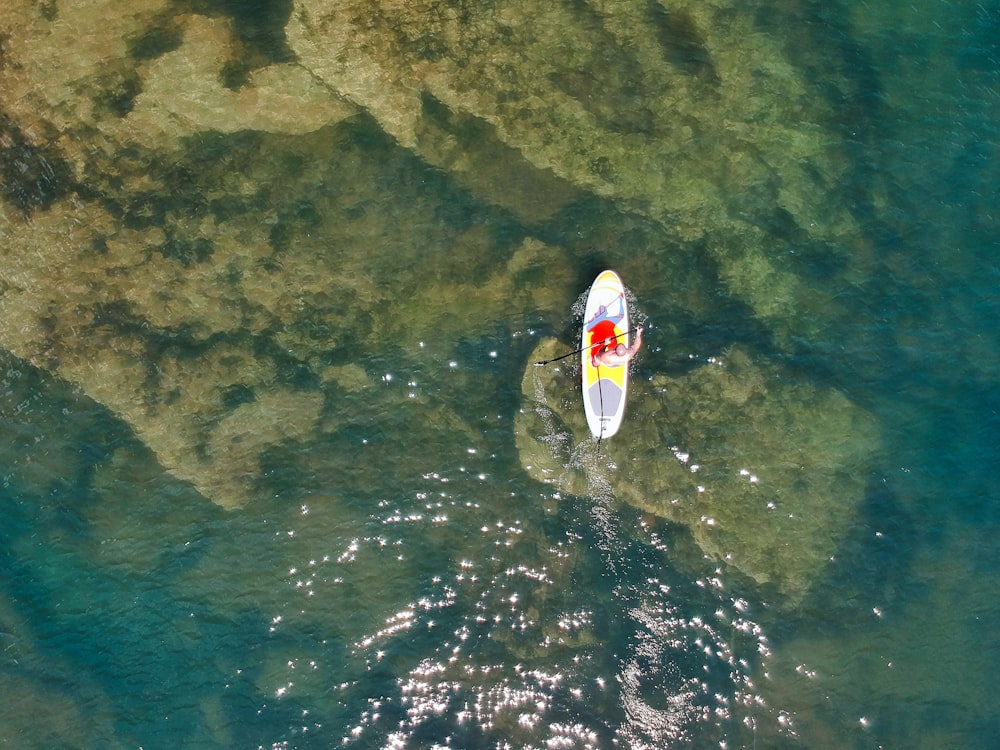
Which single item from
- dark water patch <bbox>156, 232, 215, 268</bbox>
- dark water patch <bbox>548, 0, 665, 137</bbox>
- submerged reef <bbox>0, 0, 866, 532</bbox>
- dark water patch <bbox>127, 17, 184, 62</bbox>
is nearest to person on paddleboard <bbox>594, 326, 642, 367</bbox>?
submerged reef <bbox>0, 0, 866, 532</bbox>

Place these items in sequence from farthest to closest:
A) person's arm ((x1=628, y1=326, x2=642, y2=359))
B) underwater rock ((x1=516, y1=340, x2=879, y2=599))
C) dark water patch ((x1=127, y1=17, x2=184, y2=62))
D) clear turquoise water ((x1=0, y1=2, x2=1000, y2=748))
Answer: dark water patch ((x1=127, y1=17, x2=184, y2=62)) < person's arm ((x1=628, y1=326, x2=642, y2=359)) < underwater rock ((x1=516, y1=340, x2=879, y2=599)) < clear turquoise water ((x1=0, y1=2, x2=1000, y2=748))

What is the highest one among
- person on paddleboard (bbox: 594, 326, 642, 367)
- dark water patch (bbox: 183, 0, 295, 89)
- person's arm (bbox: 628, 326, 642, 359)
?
dark water patch (bbox: 183, 0, 295, 89)

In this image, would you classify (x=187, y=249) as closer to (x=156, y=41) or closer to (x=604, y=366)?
(x=156, y=41)

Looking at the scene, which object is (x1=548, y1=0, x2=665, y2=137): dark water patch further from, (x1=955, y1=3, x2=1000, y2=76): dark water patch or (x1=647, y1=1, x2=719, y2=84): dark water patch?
(x1=955, y1=3, x2=1000, y2=76): dark water patch

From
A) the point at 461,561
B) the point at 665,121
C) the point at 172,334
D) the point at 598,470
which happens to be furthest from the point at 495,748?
the point at 665,121

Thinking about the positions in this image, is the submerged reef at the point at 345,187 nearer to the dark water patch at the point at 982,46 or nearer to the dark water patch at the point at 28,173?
the dark water patch at the point at 28,173

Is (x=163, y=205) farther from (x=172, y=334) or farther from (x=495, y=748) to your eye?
(x=495, y=748)
